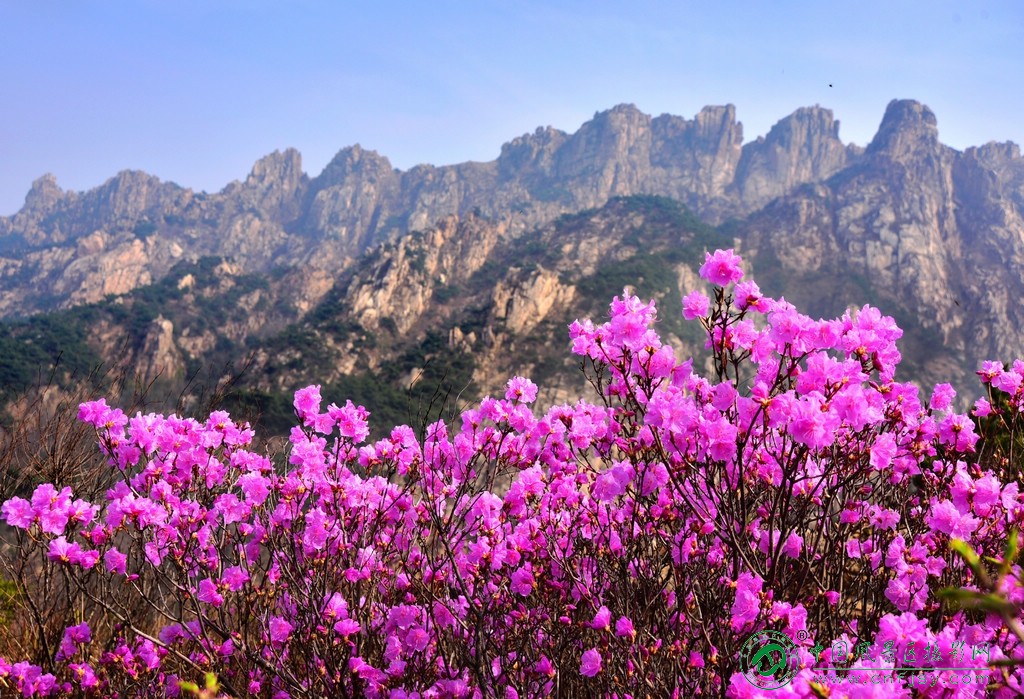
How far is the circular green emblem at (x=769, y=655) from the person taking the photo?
226 cm

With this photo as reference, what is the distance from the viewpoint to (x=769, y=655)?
8.04 feet

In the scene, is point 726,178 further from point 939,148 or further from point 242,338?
point 242,338

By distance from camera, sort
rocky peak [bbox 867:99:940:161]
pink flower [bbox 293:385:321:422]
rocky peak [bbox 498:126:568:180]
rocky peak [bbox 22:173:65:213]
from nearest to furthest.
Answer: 1. pink flower [bbox 293:385:321:422]
2. rocky peak [bbox 867:99:940:161]
3. rocky peak [bbox 498:126:568:180]
4. rocky peak [bbox 22:173:65:213]

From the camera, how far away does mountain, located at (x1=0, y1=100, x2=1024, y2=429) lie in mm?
53906

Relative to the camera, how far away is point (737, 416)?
7.73 ft

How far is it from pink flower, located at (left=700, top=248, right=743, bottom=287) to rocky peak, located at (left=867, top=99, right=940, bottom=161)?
119m

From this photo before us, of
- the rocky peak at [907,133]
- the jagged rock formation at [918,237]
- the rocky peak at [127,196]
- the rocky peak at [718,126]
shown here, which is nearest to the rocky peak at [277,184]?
the rocky peak at [127,196]

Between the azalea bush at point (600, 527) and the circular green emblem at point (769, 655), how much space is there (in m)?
0.06

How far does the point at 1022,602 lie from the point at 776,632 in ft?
3.56

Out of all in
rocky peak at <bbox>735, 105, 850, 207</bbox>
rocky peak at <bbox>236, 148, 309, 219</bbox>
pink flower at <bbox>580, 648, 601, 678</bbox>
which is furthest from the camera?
rocky peak at <bbox>236, 148, 309, 219</bbox>

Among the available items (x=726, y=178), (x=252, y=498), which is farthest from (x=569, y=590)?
(x=726, y=178)

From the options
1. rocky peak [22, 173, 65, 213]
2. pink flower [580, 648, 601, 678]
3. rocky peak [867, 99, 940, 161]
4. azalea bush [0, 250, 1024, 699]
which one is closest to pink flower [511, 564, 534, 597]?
azalea bush [0, 250, 1024, 699]

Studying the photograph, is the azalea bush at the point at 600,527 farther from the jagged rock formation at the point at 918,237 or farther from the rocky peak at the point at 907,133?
the rocky peak at the point at 907,133

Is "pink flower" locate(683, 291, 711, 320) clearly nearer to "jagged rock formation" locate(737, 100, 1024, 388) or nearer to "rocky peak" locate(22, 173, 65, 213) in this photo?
"jagged rock formation" locate(737, 100, 1024, 388)
